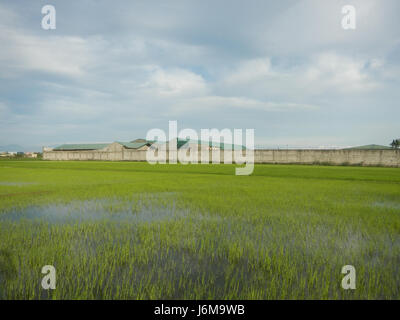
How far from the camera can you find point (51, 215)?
5.22m

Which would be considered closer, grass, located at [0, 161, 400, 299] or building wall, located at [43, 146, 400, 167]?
grass, located at [0, 161, 400, 299]

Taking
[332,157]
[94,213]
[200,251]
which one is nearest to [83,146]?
[332,157]

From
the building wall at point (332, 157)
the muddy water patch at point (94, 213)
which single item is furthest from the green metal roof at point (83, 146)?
the muddy water patch at point (94, 213)

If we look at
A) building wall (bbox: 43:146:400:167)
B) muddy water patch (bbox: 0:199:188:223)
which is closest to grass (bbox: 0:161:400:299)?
muddy water patch (bbox: 0:199:188:223)

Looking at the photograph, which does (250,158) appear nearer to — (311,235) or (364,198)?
(364,198)

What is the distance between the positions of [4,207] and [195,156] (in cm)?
3196

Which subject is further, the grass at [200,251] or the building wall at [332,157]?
the building wall at [332,157]

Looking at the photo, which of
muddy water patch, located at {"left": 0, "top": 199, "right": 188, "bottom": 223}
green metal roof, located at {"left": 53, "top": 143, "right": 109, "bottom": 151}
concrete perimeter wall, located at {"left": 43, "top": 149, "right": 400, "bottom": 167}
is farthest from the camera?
green metal roof, located at {"left": 53, "top": 143, "right": 109, "bottom": 151}

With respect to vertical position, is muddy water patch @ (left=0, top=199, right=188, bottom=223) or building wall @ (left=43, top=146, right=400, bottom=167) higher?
building wall @ (left=43, top=146, right=400, bottom=167)

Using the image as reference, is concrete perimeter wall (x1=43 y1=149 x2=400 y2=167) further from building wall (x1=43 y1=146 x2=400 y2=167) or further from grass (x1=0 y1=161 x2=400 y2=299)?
grass (x1=0 y1=161 x2=400 y2=299)

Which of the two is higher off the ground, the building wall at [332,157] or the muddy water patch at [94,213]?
the building wall at [332,157]

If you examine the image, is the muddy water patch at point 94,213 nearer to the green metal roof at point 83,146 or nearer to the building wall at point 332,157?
the building wall at point 332,157

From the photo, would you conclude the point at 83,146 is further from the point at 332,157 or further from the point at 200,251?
the point at 200,251
